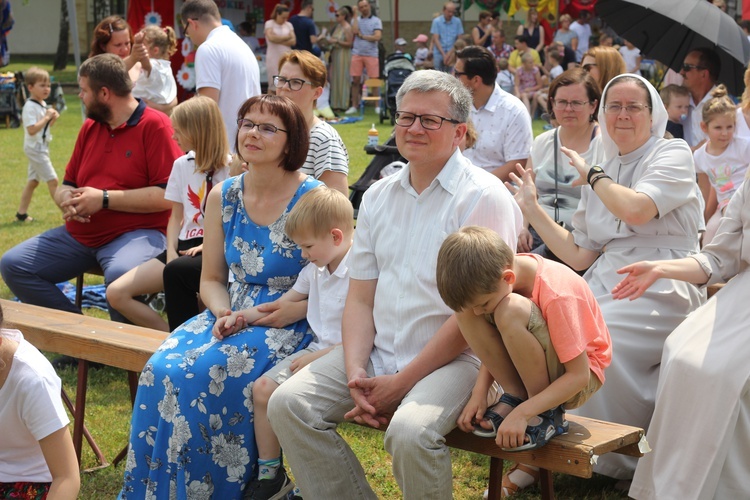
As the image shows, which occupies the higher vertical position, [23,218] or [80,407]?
[80,407]

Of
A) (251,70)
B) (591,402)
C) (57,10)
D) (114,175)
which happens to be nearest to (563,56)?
(251,70)

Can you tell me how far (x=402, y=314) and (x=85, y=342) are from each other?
1.57 m

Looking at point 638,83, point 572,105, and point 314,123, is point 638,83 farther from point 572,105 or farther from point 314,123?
point 314,123

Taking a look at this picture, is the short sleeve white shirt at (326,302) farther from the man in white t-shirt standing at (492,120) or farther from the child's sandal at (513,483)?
the man in white t-shirt standing at (492,120)

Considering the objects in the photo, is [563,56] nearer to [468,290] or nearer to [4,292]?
[4,292]

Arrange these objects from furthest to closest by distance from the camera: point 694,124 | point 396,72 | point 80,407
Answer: point 396,72 < point 694,124 < point 80,407

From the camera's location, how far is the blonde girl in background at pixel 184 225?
15.5ft

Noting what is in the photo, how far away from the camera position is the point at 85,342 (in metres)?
4.03

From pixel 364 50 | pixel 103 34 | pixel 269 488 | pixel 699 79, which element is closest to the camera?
pixel 269 488

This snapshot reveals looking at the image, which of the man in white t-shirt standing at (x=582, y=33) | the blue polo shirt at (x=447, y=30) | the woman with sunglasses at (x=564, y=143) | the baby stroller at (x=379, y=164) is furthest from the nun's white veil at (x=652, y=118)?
the blue polo shirt at (x=447, y=30)

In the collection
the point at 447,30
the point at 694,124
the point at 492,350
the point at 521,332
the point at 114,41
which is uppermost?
the point at 521,332

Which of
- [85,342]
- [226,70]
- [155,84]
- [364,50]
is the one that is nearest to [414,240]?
[85,342]

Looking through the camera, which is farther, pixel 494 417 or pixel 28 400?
pixel 494 417

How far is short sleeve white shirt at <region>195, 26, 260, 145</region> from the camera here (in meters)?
6.52
